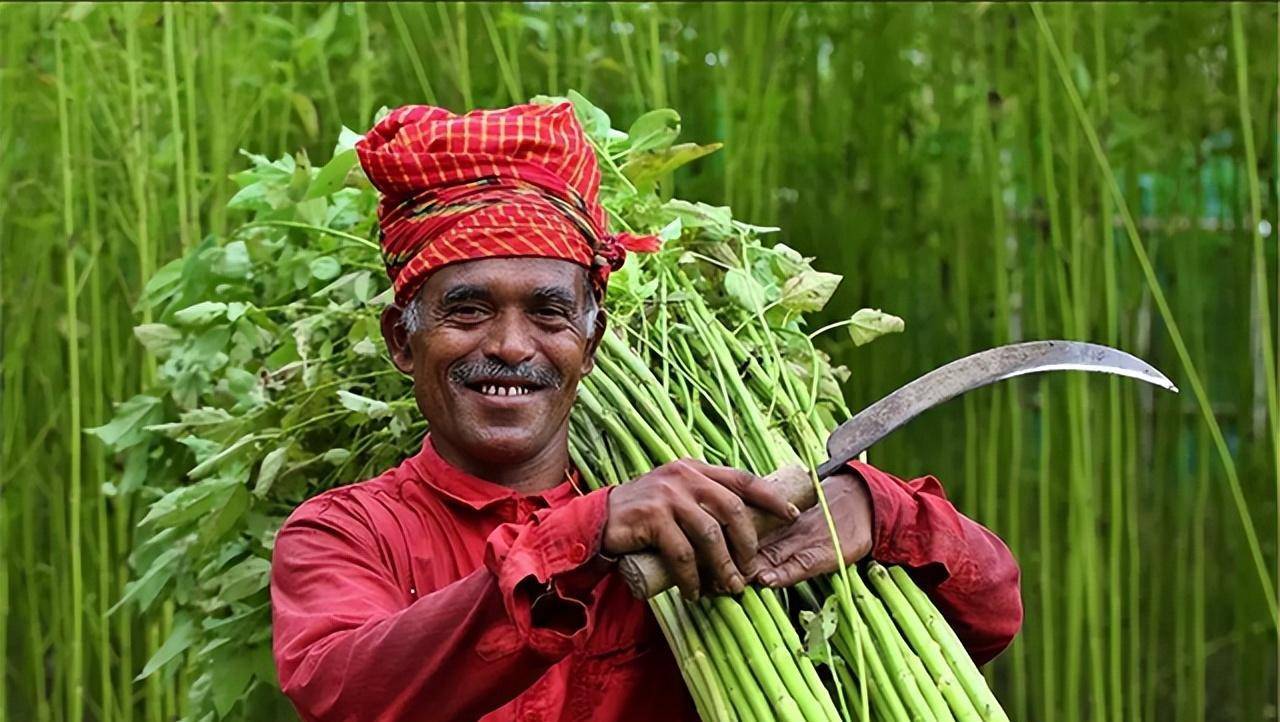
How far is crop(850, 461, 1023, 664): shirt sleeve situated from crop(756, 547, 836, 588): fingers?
0.21 ft

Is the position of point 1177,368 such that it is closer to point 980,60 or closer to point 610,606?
point 980,60

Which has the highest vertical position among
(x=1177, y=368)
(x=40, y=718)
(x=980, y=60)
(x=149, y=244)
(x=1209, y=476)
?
(x=980, y=60)

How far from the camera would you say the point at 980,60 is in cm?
304

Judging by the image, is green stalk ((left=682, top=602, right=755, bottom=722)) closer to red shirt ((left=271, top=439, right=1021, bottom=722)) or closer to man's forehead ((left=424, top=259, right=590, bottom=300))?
red shirt ((left=271, top=439, right=1021, bottom=722))

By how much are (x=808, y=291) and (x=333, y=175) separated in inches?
22.8

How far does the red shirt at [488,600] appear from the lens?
1.34 m

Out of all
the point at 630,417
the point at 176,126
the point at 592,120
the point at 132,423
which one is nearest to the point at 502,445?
the point at 630,417

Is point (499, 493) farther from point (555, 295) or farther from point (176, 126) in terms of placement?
point (176, 126)

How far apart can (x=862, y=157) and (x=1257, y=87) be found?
2.26 ft

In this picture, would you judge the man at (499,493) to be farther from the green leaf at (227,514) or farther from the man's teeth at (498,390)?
the green leaf at (227,514)

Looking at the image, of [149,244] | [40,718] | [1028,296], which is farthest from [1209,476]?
[40,718]

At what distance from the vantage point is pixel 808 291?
187cm

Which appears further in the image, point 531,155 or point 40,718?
point 40,718

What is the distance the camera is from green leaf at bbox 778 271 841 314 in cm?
187
